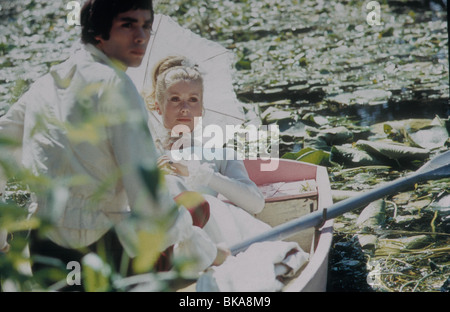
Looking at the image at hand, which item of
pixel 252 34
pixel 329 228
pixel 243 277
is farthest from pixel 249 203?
pixel 252 34

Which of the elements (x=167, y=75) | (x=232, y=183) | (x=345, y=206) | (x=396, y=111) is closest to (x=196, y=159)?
(x=232, y=183)

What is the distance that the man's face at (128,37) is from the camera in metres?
1.18

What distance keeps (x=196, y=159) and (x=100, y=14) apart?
0.49 m

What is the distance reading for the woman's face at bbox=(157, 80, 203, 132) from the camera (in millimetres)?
1585

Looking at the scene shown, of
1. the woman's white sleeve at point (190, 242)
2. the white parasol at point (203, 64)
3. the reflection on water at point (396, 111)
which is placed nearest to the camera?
the woman's white sleeve at point (190, 242)

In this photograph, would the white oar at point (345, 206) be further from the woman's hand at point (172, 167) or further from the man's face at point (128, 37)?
the man's face at point (128, 37)

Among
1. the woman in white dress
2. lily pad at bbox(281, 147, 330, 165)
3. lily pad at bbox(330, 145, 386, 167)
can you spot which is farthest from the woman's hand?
lily pad at bbox(330, 145, 386, 167)

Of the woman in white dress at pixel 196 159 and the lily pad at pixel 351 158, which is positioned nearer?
the woman in white dress at pixel 196 159

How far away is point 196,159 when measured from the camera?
156cm

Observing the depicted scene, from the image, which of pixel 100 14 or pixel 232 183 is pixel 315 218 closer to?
pixel 232 183

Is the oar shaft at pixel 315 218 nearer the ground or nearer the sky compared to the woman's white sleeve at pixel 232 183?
nearer the ground

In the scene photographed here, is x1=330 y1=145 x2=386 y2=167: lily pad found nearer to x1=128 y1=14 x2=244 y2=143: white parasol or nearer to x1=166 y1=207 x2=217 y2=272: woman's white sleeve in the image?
x1=128 y1=14 x2=244 y2=143: white parasol

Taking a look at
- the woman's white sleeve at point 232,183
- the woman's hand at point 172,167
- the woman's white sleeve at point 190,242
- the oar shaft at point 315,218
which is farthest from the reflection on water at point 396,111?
the woman's white sleeve at point 190,242
